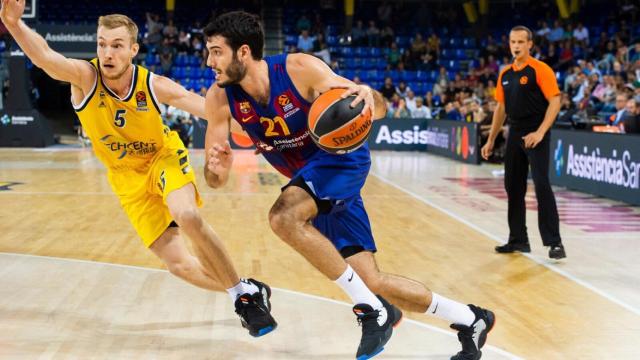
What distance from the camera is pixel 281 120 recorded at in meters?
4.09

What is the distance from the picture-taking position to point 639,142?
10.8 metres

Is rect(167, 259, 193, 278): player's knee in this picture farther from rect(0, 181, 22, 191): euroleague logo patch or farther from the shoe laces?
rect(0, 181, 22, 191): euroleague logo patch

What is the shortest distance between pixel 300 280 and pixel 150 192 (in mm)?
1665

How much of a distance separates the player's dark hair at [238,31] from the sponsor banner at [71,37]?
20.8m

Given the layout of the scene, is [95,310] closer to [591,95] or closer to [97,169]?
[97,169]

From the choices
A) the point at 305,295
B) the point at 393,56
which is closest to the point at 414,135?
the point at 393,56

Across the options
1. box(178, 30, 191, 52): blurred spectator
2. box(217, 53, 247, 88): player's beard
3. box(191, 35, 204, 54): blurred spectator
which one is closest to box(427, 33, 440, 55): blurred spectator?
box(191, 35, 204, 54): blurred spectator

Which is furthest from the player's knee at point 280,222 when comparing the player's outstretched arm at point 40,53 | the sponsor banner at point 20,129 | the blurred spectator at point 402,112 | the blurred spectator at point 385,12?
the blurred spectator at point 385,12

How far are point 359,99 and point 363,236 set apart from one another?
781mm

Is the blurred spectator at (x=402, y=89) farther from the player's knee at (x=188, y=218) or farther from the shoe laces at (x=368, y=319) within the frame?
the shoe laces at (x=368, y=319)

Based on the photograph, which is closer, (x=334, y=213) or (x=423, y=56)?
(x=334, y=213)

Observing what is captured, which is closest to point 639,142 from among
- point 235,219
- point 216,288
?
point 235,219

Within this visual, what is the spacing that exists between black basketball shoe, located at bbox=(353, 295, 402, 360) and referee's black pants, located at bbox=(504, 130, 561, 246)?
3.63 metres

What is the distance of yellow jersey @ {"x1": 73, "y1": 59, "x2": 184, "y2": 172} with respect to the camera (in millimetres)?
4934
